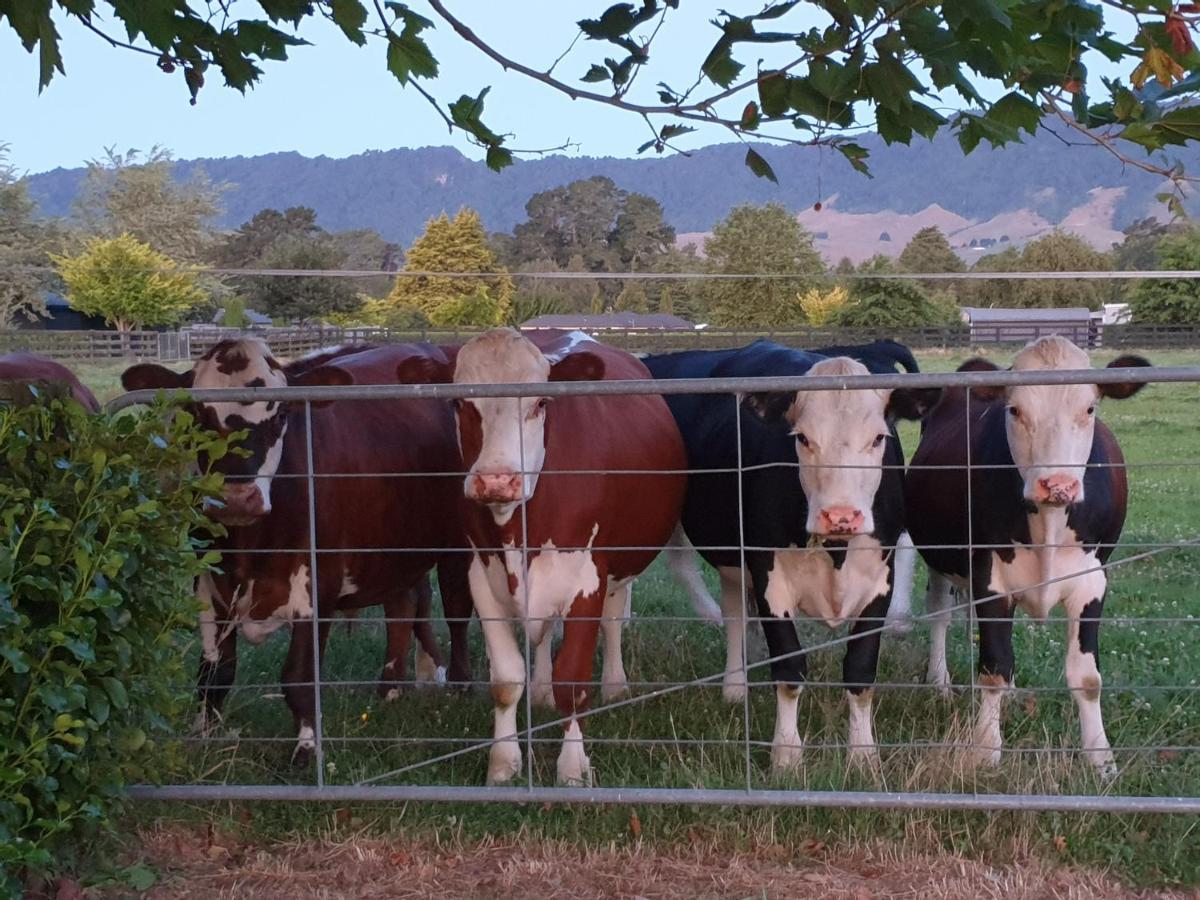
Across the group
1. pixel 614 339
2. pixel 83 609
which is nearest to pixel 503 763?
pixel 83 609

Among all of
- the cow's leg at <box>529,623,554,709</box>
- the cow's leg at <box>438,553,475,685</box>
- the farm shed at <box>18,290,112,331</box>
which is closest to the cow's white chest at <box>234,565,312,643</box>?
the cow's leg at <box>438,553,475,685</box>

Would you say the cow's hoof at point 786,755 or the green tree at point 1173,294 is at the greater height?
the green tree at point 1173,294

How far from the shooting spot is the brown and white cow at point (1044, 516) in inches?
213

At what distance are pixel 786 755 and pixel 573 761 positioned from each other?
0.86 metres

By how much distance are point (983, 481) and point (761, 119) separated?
91.0 inches

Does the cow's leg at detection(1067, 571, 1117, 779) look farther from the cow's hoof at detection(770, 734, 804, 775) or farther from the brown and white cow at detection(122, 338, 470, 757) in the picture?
the brown and white cow at detection(122, 338, 470, 757)

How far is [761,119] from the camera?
14.3 feet

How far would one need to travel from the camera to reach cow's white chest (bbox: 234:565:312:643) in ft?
19.1

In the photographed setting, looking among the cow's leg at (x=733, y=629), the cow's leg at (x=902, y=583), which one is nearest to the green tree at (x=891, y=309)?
the cow's leg at (x=902, y=583)

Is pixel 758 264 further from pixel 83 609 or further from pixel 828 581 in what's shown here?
pixel 83 609

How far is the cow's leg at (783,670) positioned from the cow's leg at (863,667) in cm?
21

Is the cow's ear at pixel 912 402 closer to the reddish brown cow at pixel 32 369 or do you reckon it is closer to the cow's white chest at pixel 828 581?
the cow's white chest at pixel 828 581

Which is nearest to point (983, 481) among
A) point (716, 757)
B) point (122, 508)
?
→ point (716, 757)

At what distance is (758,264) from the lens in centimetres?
6912
